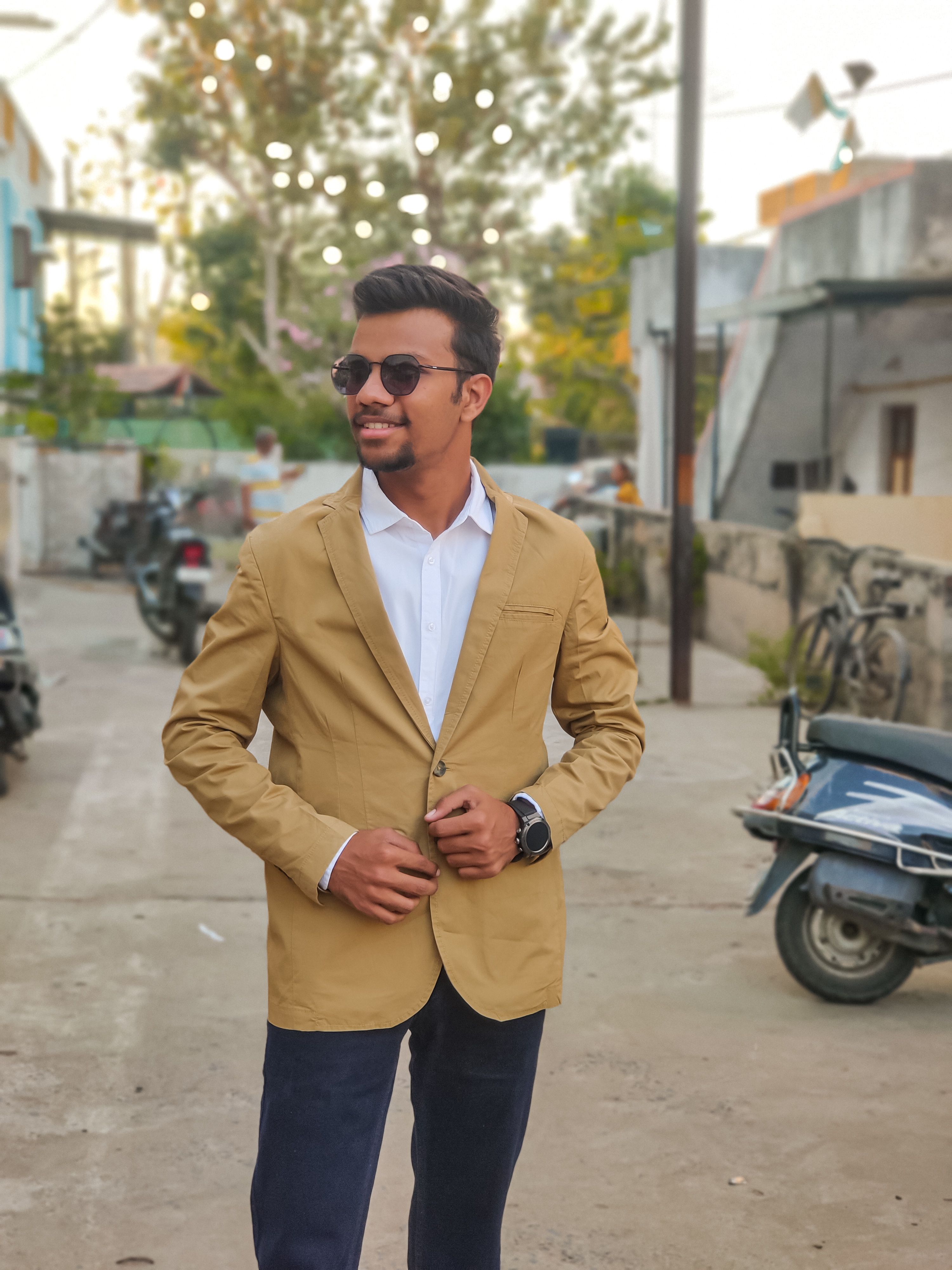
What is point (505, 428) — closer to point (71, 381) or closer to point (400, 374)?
point (71, 381)

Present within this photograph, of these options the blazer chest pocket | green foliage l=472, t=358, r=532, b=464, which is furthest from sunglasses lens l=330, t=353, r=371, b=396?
green foliage l=472, t=358, r=532, b=464

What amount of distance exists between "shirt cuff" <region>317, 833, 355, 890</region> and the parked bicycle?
6881mm

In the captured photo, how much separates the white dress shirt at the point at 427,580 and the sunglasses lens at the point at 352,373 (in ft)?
0.42

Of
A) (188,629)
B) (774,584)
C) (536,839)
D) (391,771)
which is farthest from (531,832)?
(774,584)

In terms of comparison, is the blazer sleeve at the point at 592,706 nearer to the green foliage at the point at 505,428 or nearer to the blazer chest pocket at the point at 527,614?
the blazer chest pocket at the point at 527,614

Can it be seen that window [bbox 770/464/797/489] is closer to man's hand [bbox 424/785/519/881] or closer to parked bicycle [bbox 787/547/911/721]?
parked bicycle [bbox 787/547/911/721]

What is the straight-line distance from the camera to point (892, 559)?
922cm

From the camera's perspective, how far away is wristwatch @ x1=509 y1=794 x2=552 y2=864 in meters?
2.17

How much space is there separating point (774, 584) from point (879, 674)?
2.68 metres

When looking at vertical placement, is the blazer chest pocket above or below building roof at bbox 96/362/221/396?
below

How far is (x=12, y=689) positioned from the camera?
714cm

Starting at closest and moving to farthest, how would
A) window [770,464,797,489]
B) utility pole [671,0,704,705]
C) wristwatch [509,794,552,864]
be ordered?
wristwatch [509,794,552,864]
utility pole [671,0,704,705]
window [770,464,797,489]

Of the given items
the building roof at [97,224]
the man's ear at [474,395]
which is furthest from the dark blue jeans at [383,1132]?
the building roof at [97,224]

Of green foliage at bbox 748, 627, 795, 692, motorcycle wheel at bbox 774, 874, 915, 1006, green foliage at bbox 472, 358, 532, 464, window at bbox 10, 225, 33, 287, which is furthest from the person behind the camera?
green foliage at bbox 472, 358, 532, 464
